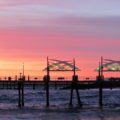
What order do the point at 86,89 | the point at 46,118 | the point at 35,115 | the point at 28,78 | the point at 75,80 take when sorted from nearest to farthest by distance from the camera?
the point at 46,118 < the point at 35,115 < the point at 75,80 < the point at 86,89 < the point at 28,78

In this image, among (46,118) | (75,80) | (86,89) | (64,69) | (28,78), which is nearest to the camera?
(46,118)

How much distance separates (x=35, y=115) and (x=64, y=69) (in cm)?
2259

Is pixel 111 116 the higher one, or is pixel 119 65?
pixel 119 65

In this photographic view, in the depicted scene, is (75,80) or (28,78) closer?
(75,80)

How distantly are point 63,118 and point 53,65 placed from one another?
88.9ft

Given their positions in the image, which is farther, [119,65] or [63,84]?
[63,84]

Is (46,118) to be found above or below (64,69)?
below

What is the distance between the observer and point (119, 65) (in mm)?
76688

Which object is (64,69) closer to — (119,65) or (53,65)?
(53,65)

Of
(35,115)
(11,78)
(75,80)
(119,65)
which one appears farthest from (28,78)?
(35,115)

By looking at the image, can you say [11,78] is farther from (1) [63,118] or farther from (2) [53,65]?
(1) [63,118]

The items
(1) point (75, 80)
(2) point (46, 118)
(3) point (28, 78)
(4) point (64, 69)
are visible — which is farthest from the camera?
(3) point (28, 78)

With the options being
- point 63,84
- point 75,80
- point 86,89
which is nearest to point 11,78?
point 63,84

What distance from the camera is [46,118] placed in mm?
48344
